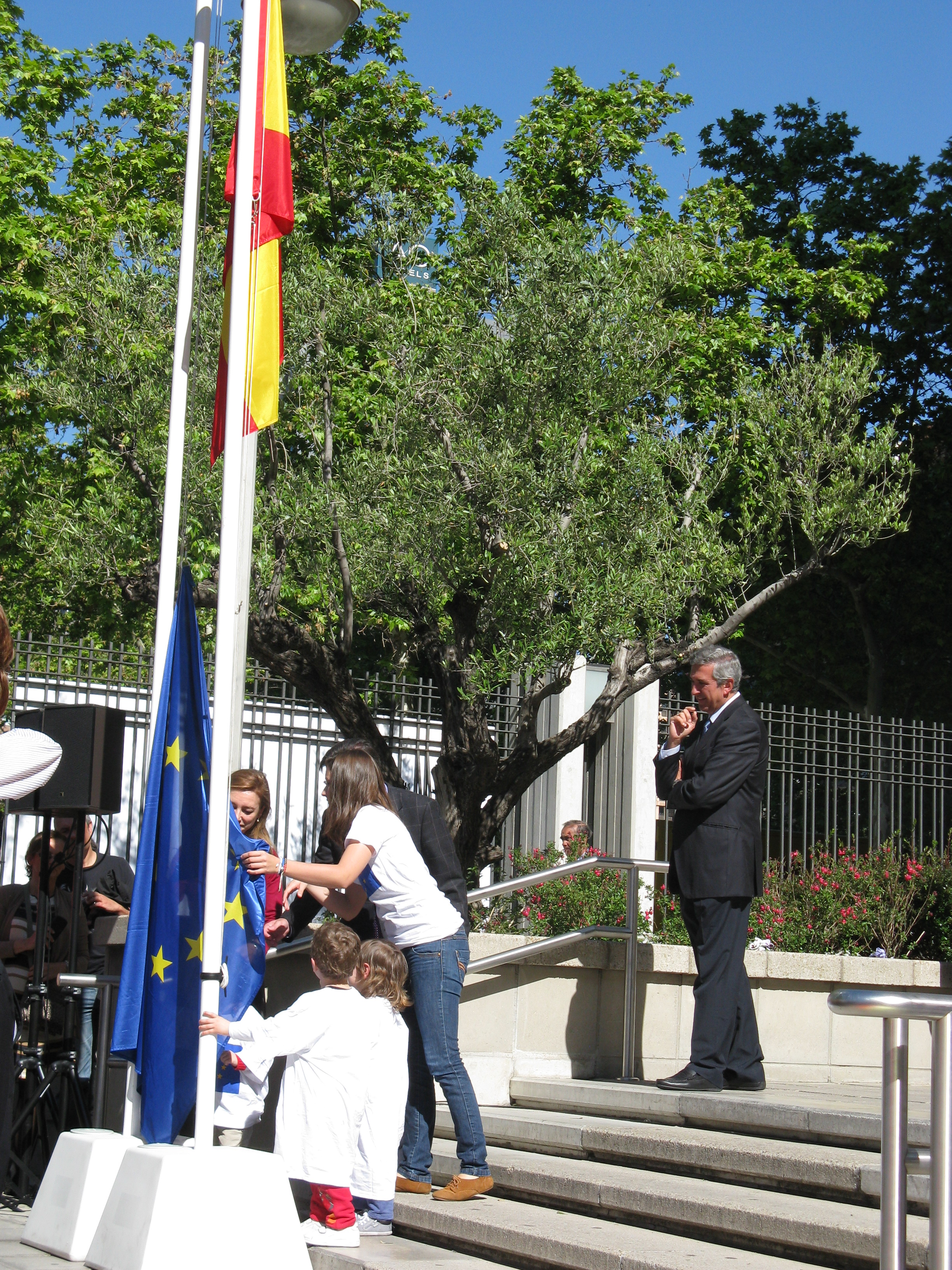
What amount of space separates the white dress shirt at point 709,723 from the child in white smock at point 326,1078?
1904 millimetres

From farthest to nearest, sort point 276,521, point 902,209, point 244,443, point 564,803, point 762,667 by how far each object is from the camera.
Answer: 1. point 762,667
2. point 902,209
3. point 564,803
4. point 276,521
5. point 244,443

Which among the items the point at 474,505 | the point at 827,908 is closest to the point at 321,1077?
the point at 827,908

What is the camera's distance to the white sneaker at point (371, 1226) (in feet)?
17.0

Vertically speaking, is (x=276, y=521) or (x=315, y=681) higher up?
(x=276, y=521)

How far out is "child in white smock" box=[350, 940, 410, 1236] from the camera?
5.11 m

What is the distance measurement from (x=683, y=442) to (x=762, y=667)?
13.6 m

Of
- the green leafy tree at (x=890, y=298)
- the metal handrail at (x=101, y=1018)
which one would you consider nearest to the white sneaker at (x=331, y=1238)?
the metal handrail at (x=101, y=1018)

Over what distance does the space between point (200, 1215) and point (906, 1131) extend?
Result: 242 centimetres

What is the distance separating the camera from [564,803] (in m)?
14.3

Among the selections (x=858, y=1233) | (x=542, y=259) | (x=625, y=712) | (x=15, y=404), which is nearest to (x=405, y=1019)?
(x=858, y=1233)

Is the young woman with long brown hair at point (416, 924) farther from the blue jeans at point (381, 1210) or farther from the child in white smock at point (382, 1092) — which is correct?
the blue jeans at point (381, 1210)

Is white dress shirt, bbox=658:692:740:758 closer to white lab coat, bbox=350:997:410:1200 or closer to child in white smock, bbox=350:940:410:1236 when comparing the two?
child in white smock, bbox=350:940:410:1236

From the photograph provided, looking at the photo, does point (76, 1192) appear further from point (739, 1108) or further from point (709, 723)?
point (709, 723)

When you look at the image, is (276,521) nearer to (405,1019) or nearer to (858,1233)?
(405,1019)
